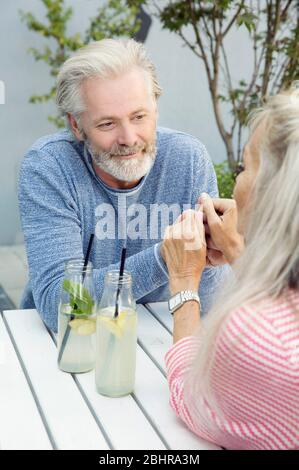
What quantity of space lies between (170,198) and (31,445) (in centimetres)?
107

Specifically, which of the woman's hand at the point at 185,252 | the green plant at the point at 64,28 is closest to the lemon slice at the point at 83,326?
the woman's hand at the point at 185,252

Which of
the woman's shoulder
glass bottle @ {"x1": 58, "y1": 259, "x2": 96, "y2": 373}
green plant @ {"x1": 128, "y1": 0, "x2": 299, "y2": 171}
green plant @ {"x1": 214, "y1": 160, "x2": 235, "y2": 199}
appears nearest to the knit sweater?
glass bottle @ {"x1": 58, "y1": 259, "x2": 96, "y2": 373}

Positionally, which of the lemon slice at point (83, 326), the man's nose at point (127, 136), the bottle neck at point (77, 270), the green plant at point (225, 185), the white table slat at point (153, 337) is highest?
the man's nose at point (127, 136)

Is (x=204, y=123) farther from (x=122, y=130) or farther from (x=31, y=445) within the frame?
(x=31, y=445)

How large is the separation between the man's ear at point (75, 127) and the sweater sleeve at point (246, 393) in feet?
3.21

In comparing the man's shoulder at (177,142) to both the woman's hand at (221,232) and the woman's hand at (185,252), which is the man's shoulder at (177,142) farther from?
the woman's hand at (185,252)

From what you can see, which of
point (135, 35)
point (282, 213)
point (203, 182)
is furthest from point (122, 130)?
point (135, 35)

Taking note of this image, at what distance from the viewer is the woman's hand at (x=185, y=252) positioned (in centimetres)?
156

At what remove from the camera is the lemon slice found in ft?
4.67

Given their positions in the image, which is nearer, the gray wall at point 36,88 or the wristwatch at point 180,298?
the wristwatch at point 180,298

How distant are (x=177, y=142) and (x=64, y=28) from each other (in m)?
2.47

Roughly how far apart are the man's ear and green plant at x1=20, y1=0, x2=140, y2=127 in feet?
7.79

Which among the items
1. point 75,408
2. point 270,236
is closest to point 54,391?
point 75,408

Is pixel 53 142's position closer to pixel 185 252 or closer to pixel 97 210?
pixel 97 210
